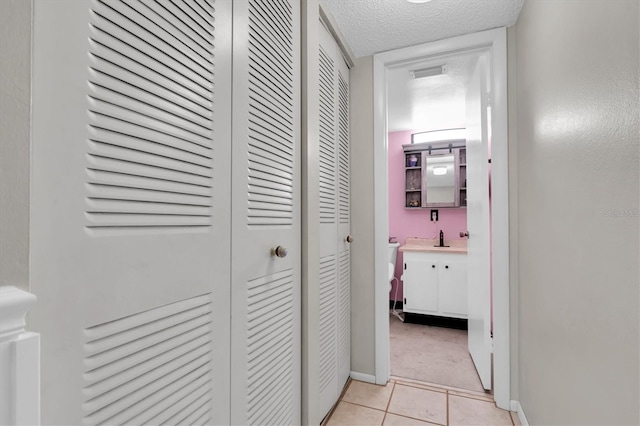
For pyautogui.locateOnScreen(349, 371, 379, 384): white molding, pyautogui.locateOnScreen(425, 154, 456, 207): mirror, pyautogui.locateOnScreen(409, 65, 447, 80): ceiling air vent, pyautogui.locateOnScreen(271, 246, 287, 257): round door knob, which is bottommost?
pyautogui.locateOnScreen(349, 371, 379, 384): white molding

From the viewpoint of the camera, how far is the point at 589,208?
0.94 metres

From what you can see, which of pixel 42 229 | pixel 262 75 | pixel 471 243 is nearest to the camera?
pixel 42 229

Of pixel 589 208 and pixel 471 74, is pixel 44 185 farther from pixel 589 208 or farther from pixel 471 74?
pixel 471 74

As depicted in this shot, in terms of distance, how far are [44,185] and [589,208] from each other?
133 cm

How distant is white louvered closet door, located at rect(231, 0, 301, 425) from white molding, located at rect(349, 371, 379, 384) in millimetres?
960

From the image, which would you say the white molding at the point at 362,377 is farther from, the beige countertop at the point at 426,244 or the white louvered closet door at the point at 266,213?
the beige countertop at the point at 426,244

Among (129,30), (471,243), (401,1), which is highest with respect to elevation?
(401,1)

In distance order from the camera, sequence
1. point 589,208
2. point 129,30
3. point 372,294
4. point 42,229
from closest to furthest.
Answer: point 42,229 → point 129,30 → point 589,208 → point 372,294

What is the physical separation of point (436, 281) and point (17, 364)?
133 inches

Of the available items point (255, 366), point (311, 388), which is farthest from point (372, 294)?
point (255, 366)

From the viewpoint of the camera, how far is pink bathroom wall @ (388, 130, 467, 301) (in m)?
3.85

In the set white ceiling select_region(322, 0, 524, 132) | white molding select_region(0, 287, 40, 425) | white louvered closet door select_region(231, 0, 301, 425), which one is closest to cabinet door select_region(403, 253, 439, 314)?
white ceiling select_region(322, 0, 524, 132)

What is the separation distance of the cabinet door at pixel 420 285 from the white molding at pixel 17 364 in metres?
3.30

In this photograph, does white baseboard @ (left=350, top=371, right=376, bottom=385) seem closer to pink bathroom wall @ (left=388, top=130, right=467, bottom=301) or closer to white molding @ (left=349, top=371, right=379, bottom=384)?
white molding @ (left=349, top=371, right=379, bottom=384)
